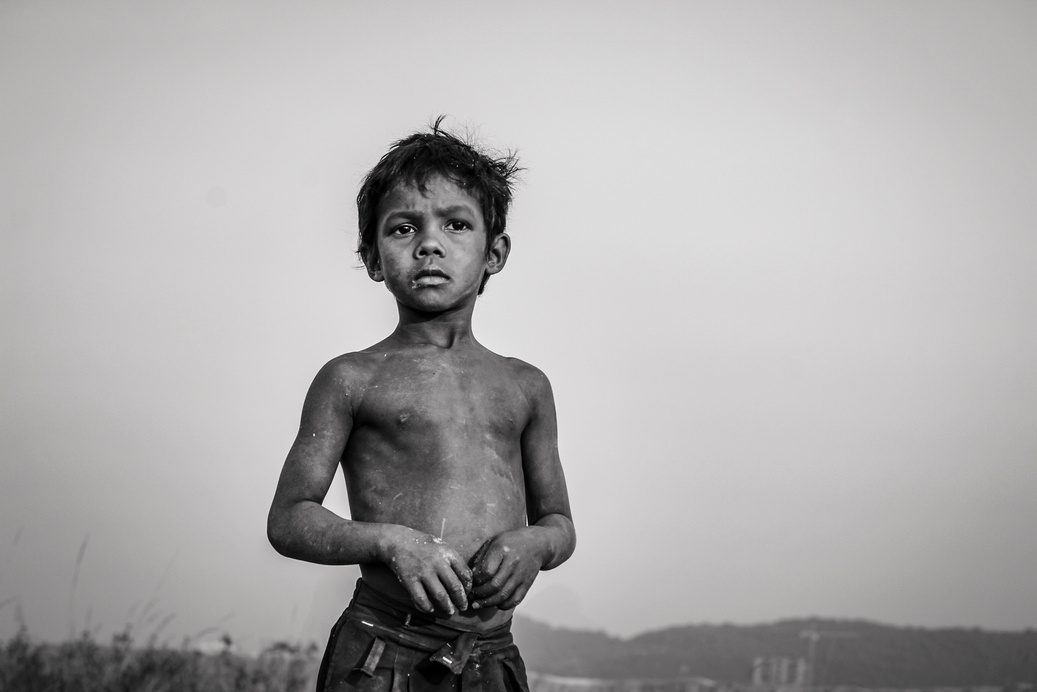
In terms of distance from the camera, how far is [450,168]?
239 cm

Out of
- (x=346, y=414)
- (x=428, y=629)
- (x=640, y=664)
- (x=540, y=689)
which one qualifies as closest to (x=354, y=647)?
(x=428, y=629)

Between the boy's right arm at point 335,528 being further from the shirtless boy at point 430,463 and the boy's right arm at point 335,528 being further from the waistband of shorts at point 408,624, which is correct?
the waistband of shorts at point 408,624

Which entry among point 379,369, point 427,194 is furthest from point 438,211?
point 379,369

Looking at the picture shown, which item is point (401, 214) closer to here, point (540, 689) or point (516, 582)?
point (516, 582)

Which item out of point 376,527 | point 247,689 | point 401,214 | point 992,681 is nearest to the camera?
point 376,527

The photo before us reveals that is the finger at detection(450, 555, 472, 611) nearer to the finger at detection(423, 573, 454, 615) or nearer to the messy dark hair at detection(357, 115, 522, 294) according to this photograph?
the finger at detection(423, 573, 454, 615)

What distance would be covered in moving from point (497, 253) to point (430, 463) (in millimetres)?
633

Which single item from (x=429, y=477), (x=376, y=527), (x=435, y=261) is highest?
(x=435, y=261)

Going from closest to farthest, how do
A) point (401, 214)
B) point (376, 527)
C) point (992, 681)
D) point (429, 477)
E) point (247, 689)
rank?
point (376, 527) < point (429, 477) < point (401, 214) < point (247, 689) < point (992, 681)

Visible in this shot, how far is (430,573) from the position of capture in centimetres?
192

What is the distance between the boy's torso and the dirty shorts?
5 cm

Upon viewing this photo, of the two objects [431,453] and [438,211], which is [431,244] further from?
[431,453]

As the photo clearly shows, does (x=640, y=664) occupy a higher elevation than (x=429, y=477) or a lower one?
lower

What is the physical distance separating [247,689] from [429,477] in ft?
7.06
